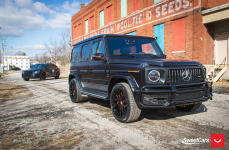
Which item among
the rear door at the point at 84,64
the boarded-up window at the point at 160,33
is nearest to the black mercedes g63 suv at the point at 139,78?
the rear door at the point at 84,64

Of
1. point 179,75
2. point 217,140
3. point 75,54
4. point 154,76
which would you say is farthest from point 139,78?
point 75,54

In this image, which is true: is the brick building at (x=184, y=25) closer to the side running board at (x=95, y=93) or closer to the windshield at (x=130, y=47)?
the windshield at (x=130, y=47)

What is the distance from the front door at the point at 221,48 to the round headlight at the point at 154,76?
39.2 ft

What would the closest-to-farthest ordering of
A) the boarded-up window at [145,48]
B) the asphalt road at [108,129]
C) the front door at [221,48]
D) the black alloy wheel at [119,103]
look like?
the asphalt road at [108,129], the black alloy wheel at [119,103], the boarded-up window at [145,48], the front door at [221,48]

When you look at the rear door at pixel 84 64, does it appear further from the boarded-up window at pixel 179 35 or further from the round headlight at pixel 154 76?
the boarded-up window at pixel 179 35

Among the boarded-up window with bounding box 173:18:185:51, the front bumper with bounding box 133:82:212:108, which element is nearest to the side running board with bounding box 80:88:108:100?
the front bumper with bounding box 133:82:212:108

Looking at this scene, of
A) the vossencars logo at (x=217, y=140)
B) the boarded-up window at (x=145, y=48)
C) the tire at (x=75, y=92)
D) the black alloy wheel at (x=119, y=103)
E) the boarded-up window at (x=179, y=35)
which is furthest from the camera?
the boarded-up window at (x=179, y=35)

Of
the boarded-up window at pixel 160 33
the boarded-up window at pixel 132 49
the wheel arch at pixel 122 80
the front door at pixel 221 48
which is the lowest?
the wheel arch at pixel 122 80

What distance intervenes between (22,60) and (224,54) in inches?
4616

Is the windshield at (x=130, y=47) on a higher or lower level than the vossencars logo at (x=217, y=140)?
higher

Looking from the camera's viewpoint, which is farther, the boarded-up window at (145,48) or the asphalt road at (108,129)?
the boarded-up window at (145,48)

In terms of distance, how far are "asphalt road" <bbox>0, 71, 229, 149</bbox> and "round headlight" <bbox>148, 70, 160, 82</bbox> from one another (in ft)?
3.12

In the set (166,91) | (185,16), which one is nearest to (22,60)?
(185,16)

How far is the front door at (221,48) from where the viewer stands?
42.5 feet
